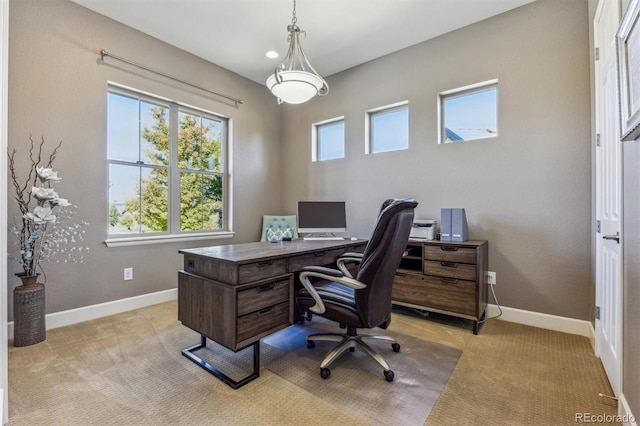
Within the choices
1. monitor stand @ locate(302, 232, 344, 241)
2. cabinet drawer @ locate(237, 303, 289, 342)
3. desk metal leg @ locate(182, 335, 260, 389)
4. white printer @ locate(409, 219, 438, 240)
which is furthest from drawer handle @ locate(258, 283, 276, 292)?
white printer @ locate(409, 219, 438, 240)

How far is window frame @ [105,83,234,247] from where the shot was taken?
3.05m

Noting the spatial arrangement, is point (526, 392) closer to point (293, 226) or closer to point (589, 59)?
point (589, 59)

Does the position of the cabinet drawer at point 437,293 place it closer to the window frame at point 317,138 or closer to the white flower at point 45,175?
the window frame at point 317,138

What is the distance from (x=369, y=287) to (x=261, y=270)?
2.21 feet

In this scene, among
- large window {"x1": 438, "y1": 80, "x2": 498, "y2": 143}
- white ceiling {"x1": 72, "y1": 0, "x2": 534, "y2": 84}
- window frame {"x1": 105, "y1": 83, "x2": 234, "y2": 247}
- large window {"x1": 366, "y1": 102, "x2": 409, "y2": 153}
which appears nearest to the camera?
white ceiling {"x1": 72, "y1": 0, "x2": 534, "y2": 84}

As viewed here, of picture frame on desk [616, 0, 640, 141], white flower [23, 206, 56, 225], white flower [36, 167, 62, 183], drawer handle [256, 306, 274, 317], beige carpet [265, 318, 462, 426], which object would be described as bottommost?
beige carpet [265, 318, 462, 426]

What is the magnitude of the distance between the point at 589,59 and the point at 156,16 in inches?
152

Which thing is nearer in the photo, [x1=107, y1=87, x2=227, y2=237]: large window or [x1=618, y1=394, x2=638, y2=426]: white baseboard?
[x1=618, y1=394, x2=638, y2=426]: white baseboard

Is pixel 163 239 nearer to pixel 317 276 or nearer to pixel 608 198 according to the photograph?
pixel 317 276

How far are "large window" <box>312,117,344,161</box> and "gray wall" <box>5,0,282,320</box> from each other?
156 centimetres

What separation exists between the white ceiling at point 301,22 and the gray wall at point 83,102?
0.51 ft

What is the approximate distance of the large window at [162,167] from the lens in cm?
307

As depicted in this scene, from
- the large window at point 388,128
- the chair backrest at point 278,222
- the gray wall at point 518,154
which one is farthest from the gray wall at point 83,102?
the gray wall at point 518,154

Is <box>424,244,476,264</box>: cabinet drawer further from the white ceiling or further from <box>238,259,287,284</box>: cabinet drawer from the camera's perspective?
Result: the white ceiling
